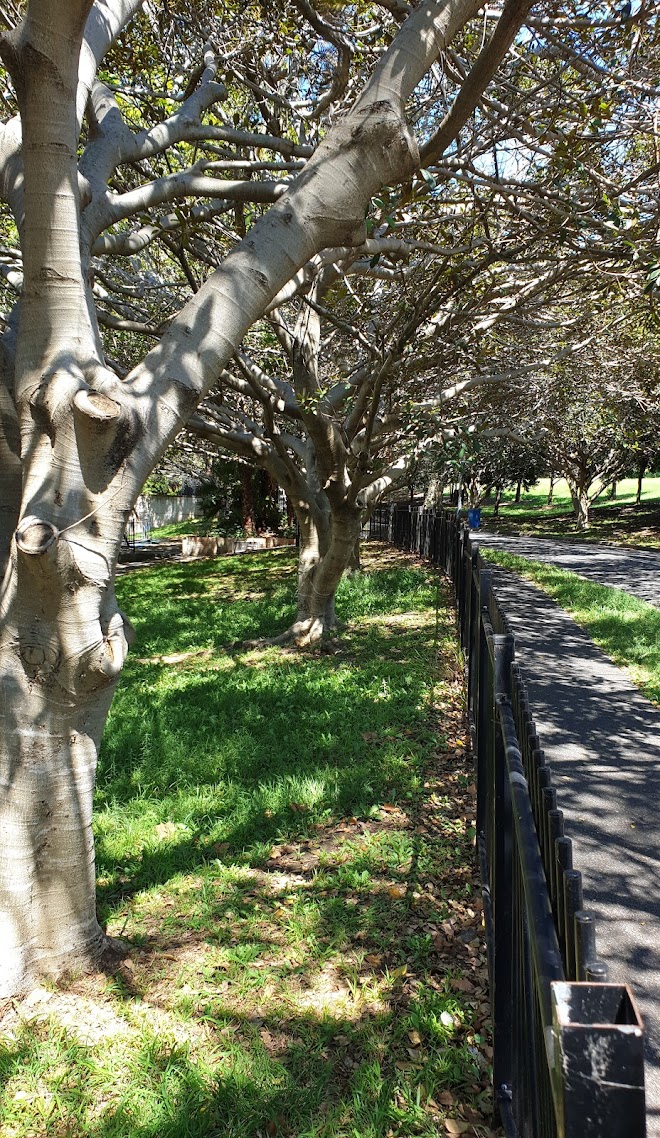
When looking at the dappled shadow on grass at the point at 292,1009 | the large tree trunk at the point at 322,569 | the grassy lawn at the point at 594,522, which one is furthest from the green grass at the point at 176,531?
the dappled shadow on grass at the point at 292,1009

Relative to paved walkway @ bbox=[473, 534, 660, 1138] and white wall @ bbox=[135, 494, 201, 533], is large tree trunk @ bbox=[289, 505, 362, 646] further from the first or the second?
white wall @ bbox=[135, 494, 201, 533]

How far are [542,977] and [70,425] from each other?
2327 millimetres

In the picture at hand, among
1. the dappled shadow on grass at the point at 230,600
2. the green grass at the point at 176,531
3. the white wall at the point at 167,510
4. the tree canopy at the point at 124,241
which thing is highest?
the tree canopy at the point at 124,241

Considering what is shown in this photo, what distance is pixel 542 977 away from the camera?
1334mm

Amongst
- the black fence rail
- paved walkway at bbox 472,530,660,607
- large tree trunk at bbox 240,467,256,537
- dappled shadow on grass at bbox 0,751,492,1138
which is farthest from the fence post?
large tree trunk at bbox 240,467,256,537

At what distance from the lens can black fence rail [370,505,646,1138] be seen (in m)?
0.90

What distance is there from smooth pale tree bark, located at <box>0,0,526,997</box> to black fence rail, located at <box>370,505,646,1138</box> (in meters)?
1.59

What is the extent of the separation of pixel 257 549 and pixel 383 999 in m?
22.0

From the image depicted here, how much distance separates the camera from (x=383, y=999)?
3156 mm

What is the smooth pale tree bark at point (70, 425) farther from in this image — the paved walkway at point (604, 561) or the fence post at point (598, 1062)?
the paved walkway at point (604, 561)

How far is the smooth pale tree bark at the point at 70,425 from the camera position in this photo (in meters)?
2.74

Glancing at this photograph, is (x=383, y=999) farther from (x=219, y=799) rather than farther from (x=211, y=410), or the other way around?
(x=211, y=410)

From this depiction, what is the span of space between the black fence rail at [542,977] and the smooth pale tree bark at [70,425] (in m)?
1.59

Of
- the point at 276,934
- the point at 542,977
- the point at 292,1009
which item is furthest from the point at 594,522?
the point at 542,977
